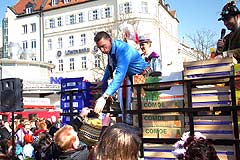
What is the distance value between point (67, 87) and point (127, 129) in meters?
2.93

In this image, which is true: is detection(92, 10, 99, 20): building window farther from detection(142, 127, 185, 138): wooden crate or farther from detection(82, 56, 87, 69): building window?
detection(142, 127, 185, 138): wooden crate

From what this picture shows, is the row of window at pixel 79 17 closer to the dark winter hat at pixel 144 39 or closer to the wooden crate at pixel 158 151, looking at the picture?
the dark winter hat at pixel 144 39

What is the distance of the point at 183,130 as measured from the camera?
3.32 m

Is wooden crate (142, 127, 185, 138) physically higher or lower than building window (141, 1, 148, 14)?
Result: lower

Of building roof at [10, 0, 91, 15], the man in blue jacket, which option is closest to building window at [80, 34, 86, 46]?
building roof at [10, 0, 91, 15]

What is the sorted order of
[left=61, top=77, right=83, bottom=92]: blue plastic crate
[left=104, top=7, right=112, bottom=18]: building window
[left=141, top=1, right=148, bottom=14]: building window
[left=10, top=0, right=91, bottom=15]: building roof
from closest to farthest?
1. [left=61, top=77, right=83, bottom=92]: blue plastic crate
2. [left=141, top=1, right=148, bottom=14]: building window
3. [left=104, top=7, right=112, bottom=18]: building window
4. [left=10, top=0, right=91, bottom=15]: building roof

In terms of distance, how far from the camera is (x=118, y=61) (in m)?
3.73

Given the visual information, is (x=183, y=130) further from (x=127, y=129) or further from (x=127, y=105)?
(x=127, y=129)

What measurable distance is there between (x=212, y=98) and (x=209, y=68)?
27 cm

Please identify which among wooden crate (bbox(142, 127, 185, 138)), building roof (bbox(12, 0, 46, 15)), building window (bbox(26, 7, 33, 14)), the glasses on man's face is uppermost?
building roof (bbox(12, 0, 46, 15))

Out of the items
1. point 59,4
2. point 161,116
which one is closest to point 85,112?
point 161,116

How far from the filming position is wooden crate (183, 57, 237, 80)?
10.4 ft

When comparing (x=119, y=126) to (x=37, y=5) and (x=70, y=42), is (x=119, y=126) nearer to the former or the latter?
(x=70, y=42)

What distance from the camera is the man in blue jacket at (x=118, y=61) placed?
3.57 meters
